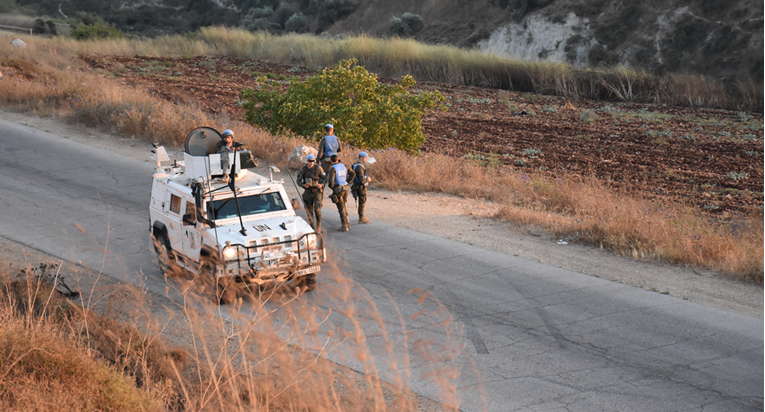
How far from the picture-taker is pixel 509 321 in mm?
9109

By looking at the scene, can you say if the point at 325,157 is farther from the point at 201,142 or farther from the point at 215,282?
the point at 215,282

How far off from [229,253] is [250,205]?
1455 millimetres

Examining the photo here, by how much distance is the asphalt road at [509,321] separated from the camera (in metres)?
7.15

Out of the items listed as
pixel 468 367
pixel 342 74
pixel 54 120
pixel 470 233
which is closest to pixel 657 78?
pixel 342 74

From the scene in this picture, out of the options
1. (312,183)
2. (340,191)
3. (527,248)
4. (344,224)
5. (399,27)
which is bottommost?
(527,248)

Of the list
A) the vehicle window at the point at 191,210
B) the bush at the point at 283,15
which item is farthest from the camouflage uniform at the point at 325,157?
the bush at the point at 283,15

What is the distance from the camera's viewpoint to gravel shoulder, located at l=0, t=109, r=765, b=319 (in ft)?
32.3

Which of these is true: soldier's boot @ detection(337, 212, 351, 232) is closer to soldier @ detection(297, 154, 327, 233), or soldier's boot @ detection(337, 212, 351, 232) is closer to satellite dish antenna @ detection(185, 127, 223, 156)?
soldier @ detection(297, 154, 327, 233)

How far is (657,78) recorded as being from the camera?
36.5m

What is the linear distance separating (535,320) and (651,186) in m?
11.5

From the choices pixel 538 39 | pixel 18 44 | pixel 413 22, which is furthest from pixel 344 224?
pixel 413 22

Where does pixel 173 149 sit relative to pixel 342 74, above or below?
below

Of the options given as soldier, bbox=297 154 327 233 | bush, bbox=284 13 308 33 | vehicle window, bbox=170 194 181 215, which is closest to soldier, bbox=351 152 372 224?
soldier, bbox=297 154 327 233

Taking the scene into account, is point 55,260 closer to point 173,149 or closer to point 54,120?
point 173,149
